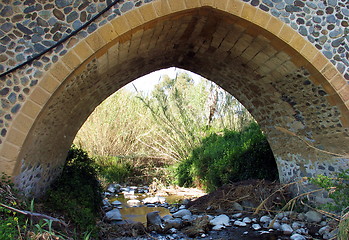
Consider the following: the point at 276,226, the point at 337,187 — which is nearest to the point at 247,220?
the point at 276,226

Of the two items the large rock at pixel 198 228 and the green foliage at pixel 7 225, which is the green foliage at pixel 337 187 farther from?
the green foliage at pixel 7 225

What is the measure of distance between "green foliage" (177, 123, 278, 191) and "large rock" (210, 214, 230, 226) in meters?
1.97

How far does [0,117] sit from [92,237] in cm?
182

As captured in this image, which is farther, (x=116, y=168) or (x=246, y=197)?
(x=116, y=168)

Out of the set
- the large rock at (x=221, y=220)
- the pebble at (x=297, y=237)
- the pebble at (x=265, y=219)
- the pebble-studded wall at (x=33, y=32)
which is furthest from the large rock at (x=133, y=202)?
the pebble-studded wall at (x=33, y=32)

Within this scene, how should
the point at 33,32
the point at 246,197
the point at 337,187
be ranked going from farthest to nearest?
the point at 246,197 < the point at 337,187 < the point at 33,32

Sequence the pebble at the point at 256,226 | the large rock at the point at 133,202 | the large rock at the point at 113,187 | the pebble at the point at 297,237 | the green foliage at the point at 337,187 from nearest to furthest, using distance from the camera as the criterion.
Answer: the green foliage at the point at 337,187 → the pebble at the point at 297,237 → the pebble at the point at 256,226 → the large rock at the point at 133,202 → the large rock at the point at 113,187

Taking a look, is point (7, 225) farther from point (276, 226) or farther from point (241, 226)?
point (276, 226)

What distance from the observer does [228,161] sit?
8953mm

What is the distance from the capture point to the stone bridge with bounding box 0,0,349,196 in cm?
412

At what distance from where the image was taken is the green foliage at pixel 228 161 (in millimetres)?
8117

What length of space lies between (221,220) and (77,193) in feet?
7.83

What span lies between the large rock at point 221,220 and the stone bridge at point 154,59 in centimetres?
156

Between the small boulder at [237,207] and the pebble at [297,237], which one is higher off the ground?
the small boulder at [237,207]
